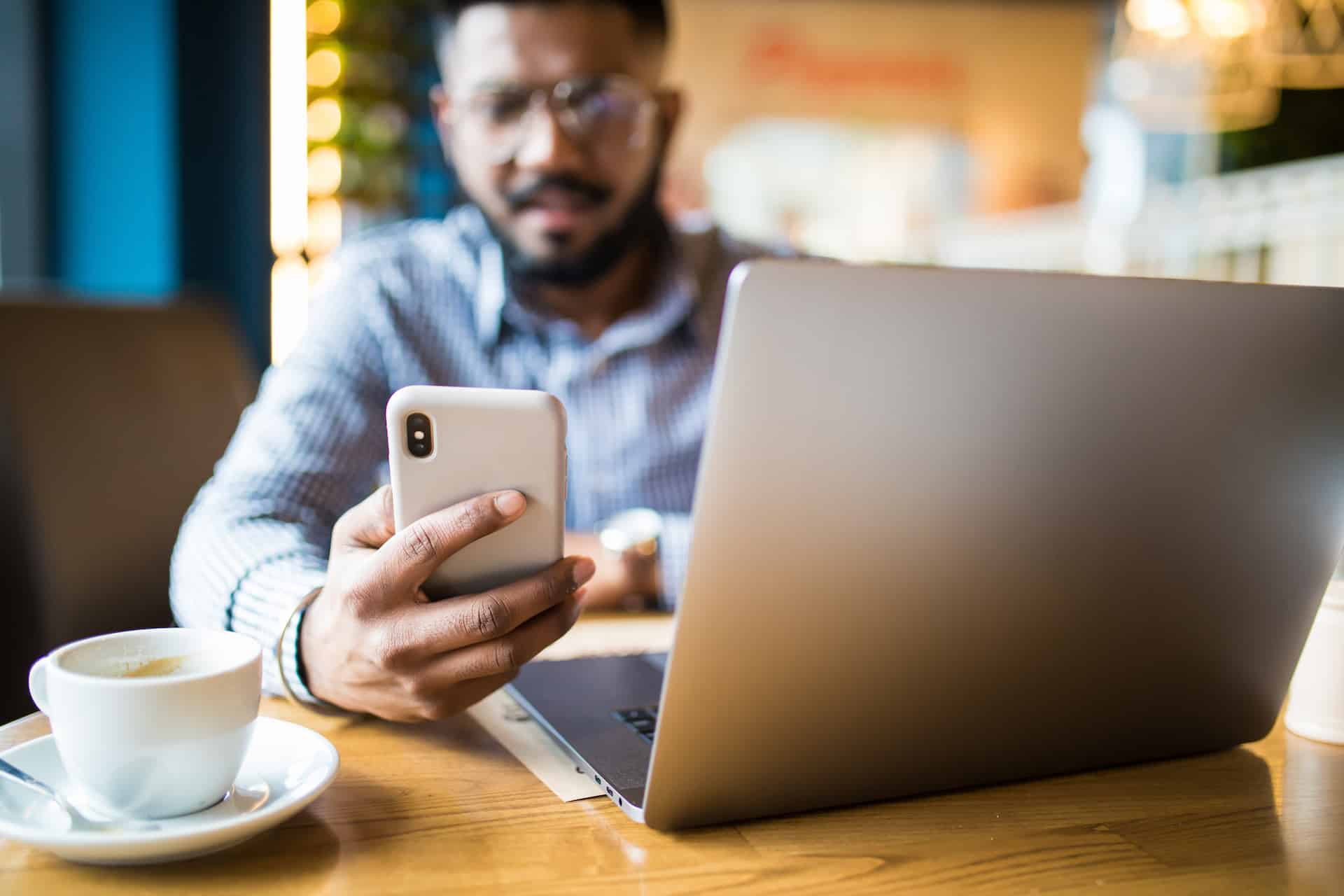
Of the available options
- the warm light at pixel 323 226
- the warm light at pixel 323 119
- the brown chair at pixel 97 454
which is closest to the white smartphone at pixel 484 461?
the brown chair at pixel 97 454

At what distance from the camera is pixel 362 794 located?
0.58 metres

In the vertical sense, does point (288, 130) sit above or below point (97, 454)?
above

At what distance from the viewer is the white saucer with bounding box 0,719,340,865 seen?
1.52 ft

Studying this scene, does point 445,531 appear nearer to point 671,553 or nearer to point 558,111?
point 671,553

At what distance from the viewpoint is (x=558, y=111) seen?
1.38 meters

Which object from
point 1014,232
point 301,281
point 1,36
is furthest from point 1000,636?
point 1014,232

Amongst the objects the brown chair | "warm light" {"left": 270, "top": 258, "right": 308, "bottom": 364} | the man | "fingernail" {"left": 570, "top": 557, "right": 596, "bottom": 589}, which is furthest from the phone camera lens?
"warm light" {"left": 270, "top": 258, "right": 308, "bottom": 364}

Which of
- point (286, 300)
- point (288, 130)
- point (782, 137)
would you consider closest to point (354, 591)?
point (286, 300)

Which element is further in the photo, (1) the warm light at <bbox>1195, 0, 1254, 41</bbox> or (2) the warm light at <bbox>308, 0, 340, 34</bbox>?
(2) the warm light at <bbox>308, 0, 340, 34</bbox>

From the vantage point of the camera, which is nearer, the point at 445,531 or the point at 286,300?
the point at 445,531

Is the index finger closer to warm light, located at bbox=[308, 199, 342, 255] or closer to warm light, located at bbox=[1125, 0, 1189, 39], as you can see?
warm light, located at bbox=[308, 199, 342, 255]

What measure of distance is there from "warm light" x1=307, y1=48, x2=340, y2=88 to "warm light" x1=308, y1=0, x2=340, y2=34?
71 millimetres

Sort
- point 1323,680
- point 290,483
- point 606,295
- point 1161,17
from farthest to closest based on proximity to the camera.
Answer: point 1161,17
point 606,295
point 290,483
point 1323,680

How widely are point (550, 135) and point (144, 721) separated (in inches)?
41.0
